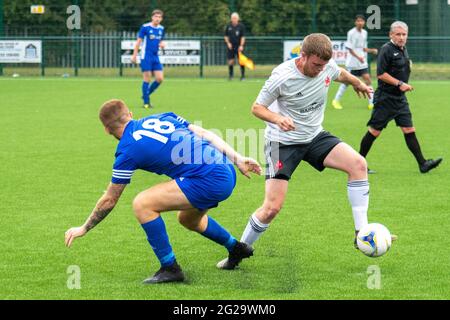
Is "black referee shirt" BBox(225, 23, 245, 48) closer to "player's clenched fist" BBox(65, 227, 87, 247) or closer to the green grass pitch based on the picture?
the green grass pitch

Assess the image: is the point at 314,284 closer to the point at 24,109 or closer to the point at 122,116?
the point at 122,116

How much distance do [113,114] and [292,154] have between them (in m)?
1.75

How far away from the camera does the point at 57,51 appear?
32969mm

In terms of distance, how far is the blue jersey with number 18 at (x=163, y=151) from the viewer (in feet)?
21.6

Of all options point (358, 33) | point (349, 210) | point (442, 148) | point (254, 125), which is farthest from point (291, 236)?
point (358, 33)

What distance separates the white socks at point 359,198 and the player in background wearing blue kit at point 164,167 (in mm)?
1232

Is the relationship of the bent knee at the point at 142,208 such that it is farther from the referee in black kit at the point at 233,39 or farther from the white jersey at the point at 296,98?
the referee in black kit at the point at 233,39

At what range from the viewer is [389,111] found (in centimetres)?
1205

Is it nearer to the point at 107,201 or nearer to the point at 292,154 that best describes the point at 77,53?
the point at 292,154

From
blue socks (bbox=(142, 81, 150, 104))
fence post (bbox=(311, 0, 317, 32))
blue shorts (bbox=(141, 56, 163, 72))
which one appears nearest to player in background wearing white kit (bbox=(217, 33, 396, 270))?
blue socks (bbox=(142, 81, 150, 104))

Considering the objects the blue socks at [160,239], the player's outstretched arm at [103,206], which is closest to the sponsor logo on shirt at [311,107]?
the blue socks at [160,239]

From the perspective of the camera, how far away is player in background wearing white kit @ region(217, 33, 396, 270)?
7.43 metres

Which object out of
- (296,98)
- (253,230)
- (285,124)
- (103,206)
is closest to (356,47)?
(296,98)

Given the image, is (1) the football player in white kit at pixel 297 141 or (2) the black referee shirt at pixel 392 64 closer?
(1) the football player in white kit at pixel 297 141
